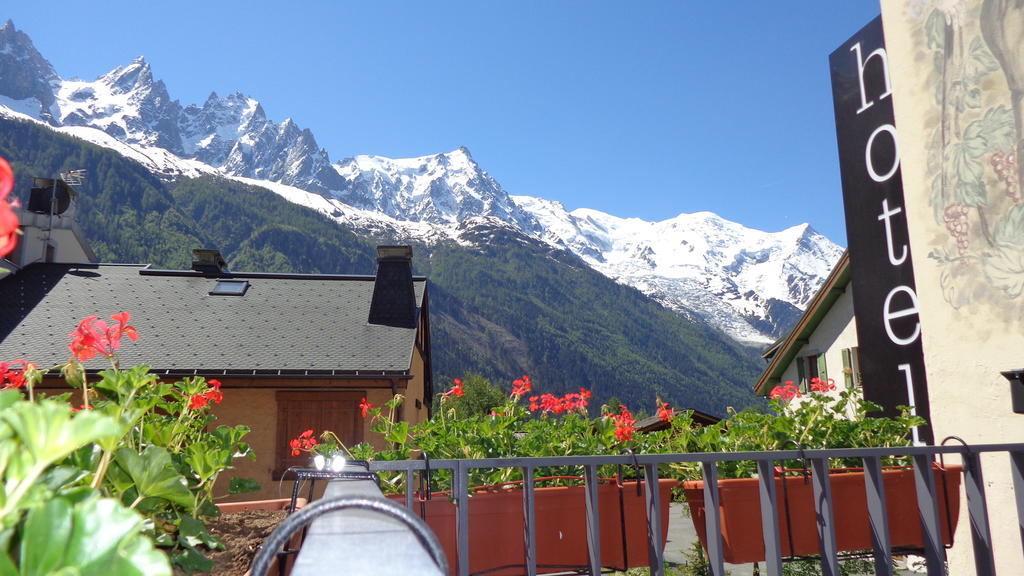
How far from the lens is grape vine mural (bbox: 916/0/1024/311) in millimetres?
3652

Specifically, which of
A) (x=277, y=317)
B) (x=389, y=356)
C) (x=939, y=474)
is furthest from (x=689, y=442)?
(x=277, y=317)

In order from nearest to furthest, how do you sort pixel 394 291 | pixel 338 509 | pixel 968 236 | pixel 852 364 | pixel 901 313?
pixel 338 509
pixel 968 236
pixel 901 313
pixel 852 364
pixel 394 291

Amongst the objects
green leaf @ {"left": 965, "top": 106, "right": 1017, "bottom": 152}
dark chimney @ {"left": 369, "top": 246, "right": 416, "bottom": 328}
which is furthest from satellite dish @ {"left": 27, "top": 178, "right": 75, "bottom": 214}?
green leaf @ {"left": 965, "top": 106, "right": 1017, "bottom": 152}

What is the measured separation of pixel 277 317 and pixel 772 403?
38.6 ft

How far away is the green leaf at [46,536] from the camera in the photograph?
0.46m

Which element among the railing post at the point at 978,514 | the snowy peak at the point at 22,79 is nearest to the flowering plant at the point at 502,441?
the railing post at the point at 978,514

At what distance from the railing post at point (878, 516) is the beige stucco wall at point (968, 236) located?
70.9 inches

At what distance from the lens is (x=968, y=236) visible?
3.91 meters

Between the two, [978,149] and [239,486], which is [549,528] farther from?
[978,149]

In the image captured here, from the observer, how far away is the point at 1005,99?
376 cm

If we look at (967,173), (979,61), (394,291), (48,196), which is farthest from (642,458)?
(48,196)

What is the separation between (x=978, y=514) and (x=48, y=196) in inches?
820

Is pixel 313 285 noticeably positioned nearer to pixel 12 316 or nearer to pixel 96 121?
pixel 12 316

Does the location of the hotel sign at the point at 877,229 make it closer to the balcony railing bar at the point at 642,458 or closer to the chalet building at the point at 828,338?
the balcony railing bar at the point at 642,458
